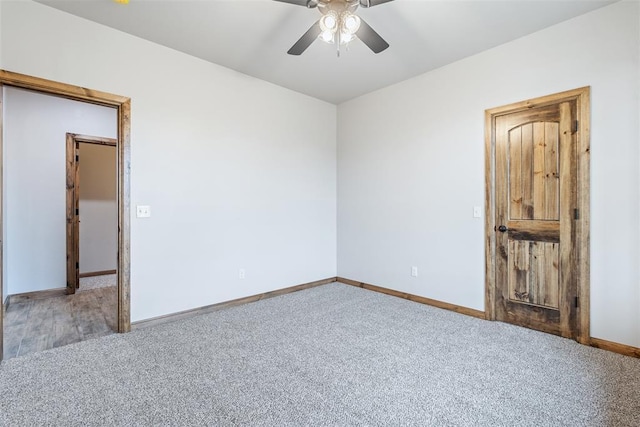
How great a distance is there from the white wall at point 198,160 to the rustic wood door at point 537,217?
7.89 feet

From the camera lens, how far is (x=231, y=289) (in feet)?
11.6

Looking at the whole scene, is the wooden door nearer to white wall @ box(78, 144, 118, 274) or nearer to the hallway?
the hallway

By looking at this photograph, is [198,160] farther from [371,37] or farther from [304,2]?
[371,37]

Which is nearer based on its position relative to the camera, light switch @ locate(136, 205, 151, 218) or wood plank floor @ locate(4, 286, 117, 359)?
wood plank floor @ locate(4, 286, 117, 359)

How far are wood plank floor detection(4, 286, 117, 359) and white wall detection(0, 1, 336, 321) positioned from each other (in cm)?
56

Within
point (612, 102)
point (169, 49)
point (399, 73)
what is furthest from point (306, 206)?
point (612, 102)

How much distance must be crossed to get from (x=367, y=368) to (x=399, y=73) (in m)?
3.19

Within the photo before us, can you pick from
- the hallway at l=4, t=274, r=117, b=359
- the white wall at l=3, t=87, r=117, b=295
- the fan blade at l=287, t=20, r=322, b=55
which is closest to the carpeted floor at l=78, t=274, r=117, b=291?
the hallway at l=4, t=274, r=117, b=359

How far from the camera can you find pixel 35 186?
12.9ft

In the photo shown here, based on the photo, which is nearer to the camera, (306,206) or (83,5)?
(83,5)

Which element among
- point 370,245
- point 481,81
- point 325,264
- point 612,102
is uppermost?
point 481,81

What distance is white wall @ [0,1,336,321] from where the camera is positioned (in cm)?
255

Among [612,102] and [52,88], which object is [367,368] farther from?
[52,88]

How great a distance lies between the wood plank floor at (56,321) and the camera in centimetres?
259
